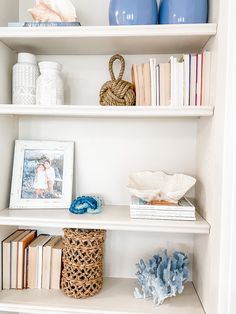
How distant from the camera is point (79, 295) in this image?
3.91 feet

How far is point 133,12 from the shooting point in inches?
43.2

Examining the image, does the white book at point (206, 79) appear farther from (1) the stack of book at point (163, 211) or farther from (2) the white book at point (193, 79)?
(1) the stack of book at point (163, 211)

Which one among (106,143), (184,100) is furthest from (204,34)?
(106,143)

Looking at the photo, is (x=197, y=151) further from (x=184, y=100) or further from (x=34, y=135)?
(x=34, y=135)

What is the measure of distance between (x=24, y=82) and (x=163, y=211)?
76 cm

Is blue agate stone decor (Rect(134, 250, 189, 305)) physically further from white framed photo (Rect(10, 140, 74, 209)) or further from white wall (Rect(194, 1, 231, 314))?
white framed photo (Rect(10, 140, 74, 209))

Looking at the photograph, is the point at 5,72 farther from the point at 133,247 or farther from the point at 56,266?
the point at 133,247

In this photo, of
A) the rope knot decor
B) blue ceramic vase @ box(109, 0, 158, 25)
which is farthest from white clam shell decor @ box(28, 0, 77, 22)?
the rope knot decor

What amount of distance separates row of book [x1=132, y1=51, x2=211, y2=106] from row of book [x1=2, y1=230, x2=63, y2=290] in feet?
2.54

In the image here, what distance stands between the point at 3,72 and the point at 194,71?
30.7 inches

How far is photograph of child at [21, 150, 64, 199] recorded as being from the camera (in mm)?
1309

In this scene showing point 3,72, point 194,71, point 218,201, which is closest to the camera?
point 218,201

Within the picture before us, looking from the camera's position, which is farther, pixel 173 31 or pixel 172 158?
pixel 172 158

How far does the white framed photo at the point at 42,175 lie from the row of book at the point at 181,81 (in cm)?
48
